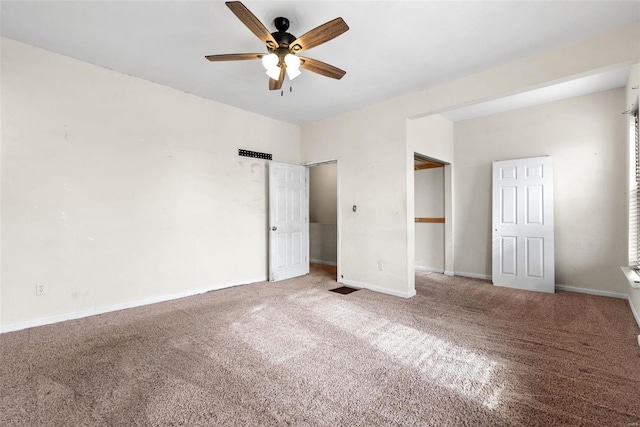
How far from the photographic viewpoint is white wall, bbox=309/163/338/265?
6696 mm

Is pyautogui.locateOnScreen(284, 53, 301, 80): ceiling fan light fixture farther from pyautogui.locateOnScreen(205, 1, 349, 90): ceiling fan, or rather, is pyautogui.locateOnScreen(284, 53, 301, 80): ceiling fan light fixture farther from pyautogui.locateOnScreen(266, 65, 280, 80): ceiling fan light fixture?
pyautogui.locateOnScreen(266, 65, 280, 80): ceiling fan light fixture

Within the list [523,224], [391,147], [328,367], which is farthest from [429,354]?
[523,224]

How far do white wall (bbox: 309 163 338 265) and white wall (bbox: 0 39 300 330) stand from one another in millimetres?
2429

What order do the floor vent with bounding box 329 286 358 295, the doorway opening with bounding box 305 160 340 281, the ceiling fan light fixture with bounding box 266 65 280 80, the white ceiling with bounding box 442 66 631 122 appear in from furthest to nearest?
1. the doorway opening with bounding box 305 160 340 281
2. the floor vent with bounding box 329 286 358 295
3. the white ceiling with bounding box 442 66 631 122
4. the ceiling fan light fixture with bounding box 266 65 280 80

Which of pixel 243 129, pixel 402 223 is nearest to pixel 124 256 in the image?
pixel 243 129

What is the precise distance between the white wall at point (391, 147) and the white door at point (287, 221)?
1.82 feet

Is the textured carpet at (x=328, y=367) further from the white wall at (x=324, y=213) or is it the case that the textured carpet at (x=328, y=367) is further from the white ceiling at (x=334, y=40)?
the white wall at (x=324, y=213)

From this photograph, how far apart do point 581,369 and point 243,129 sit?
4700 mm

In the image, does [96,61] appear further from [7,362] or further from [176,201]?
[7,362]

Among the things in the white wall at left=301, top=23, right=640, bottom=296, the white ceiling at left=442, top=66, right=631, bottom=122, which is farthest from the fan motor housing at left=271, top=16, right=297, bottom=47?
the white ceiling at left=442, top=66, right=631, bottom=122

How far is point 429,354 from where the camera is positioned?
2.35 metres

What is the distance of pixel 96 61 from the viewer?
3.17 meters

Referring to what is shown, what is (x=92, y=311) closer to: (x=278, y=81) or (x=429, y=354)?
(x=278, y=81)

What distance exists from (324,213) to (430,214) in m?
2.44
